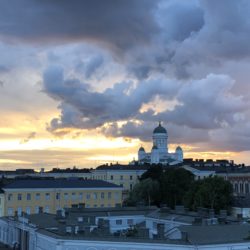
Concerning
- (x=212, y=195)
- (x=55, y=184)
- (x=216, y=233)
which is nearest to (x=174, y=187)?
(x=212, y=195)

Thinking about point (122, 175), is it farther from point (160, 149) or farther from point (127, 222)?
point (127, 222)

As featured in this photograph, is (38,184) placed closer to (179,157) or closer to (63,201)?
(63,201)

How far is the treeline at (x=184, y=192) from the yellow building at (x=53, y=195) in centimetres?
670

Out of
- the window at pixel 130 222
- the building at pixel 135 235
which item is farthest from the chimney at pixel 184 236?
the window at pixel 130 222

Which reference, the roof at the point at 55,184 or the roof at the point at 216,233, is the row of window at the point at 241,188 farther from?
the roof at the point at 216,233

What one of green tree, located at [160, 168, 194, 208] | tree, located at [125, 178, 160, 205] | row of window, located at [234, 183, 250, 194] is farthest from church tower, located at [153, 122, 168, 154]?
green tree, located at [160, 168, 194, 208]

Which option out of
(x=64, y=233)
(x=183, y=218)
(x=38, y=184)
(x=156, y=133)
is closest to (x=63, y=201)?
(x=38, y=184)

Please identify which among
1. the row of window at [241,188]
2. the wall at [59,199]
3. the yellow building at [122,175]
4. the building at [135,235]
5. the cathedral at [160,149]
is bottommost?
the building at [135,235]

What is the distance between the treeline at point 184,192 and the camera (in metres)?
83.2

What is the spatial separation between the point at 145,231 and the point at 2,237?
29.2 m

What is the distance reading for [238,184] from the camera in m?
142

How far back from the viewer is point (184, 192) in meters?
99.3

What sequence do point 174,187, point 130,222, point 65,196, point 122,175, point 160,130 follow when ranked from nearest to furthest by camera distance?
point 130,222 < point 65,196 < point 174,187 < point 122,175 < point 160,130

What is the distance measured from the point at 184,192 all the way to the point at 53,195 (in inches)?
925
